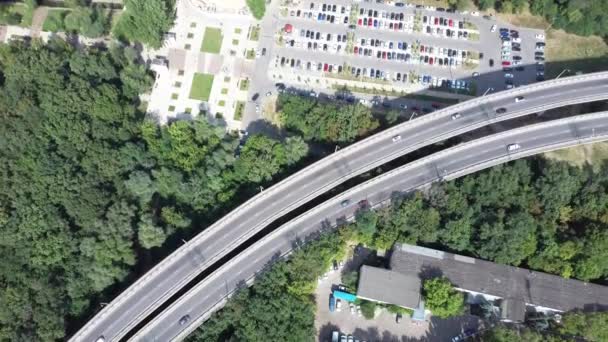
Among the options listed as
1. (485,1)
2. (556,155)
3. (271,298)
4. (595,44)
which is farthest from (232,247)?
(595,44)

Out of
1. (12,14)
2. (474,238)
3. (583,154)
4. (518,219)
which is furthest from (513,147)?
(12,14)

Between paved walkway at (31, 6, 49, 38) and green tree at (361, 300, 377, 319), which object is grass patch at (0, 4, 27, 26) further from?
green tree at (361, 300, 377, 319)

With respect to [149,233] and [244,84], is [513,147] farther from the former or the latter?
[149,233]

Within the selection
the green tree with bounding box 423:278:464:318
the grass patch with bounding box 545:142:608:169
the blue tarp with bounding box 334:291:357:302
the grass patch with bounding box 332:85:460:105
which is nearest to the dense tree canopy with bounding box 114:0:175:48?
the grass patch with bounding box 332:85:460:105

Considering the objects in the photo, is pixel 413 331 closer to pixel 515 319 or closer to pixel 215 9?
pixel 515 319

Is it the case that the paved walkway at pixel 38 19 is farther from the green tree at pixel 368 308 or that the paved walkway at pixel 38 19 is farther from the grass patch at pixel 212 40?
the green tree at pixel 368 308

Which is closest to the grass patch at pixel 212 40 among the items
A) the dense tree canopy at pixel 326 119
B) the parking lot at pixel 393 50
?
the parking lot at pixel 393 50

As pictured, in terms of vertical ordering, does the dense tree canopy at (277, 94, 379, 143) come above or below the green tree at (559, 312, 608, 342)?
above
